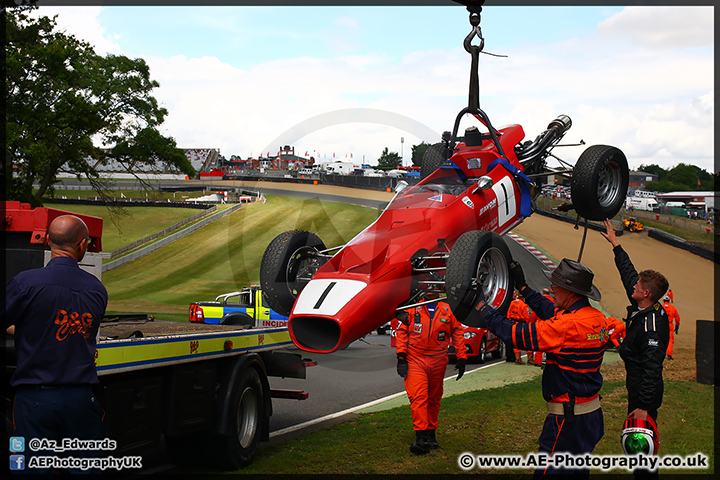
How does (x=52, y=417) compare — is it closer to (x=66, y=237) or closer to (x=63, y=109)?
(x=66, y=237)

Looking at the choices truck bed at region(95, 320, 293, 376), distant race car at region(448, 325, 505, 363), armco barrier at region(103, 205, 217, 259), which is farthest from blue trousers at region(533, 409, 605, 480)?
armco barrier at region(103, 205, 217, 259)

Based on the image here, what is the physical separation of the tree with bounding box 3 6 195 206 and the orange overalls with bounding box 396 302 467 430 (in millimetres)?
18391

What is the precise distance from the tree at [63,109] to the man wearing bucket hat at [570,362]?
835 inches

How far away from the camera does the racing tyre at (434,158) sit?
24.4ft

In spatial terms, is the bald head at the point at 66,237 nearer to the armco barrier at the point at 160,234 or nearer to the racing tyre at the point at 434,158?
the racing tyre at the point at 434,158

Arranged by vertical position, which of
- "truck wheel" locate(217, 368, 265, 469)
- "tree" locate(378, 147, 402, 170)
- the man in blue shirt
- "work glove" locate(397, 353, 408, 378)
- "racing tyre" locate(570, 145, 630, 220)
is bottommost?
"truck wheel" locate(217, 368, 265, 469)

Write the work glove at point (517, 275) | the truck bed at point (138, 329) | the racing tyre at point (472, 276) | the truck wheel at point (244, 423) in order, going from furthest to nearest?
the truck wheel at point (244, 423), the truck bed at point (138, 329), the work glove at point (517, 275), the racing tyre at point (472, 276)

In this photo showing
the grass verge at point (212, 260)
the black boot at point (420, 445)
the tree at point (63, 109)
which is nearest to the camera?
the black boot at point (420, 445)

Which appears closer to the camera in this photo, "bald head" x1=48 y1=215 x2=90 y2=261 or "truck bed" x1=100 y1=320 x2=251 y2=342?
"bald head" x1=48 y1=215 x2=90 y2=261

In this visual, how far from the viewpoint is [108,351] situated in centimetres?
543

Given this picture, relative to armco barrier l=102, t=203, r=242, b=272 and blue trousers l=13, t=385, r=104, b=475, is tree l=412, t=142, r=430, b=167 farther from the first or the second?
armco barrier l=102, t=203, r=242, b=272

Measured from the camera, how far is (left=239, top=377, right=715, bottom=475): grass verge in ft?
23.9

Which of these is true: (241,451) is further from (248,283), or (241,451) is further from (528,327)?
(248,283)

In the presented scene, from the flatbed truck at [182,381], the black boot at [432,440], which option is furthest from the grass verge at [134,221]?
the black boot at [432,440]
